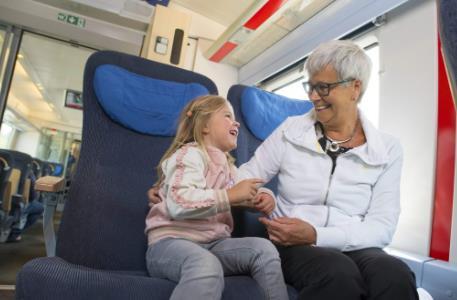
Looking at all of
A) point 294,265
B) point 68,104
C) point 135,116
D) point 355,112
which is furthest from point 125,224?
point 68,104

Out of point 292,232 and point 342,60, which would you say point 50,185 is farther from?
point 342,60

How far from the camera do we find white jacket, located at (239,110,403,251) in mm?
958

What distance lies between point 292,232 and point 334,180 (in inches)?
9.0

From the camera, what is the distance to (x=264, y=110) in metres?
1.49

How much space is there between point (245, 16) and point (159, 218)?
1835 millimetres

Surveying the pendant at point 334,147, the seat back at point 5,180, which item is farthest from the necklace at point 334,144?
the seat back at point 5,180

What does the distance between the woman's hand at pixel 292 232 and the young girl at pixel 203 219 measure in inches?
1.6

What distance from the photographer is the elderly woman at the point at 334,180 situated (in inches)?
33.2

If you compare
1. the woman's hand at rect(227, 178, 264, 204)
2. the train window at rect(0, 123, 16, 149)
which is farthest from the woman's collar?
the train window at rect(0, 123, 16, 149)

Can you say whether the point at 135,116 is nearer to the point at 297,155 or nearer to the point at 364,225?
the point at 297,155

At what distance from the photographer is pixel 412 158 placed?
1.56 meters

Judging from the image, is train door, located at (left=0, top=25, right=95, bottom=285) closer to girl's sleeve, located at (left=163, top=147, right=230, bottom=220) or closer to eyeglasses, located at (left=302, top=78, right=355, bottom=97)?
girl's sleeve, located at (left=163, top=147, right=230, bottom=220)

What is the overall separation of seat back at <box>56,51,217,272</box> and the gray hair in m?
0.55

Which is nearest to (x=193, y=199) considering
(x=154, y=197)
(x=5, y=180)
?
(x=154, y=197)
